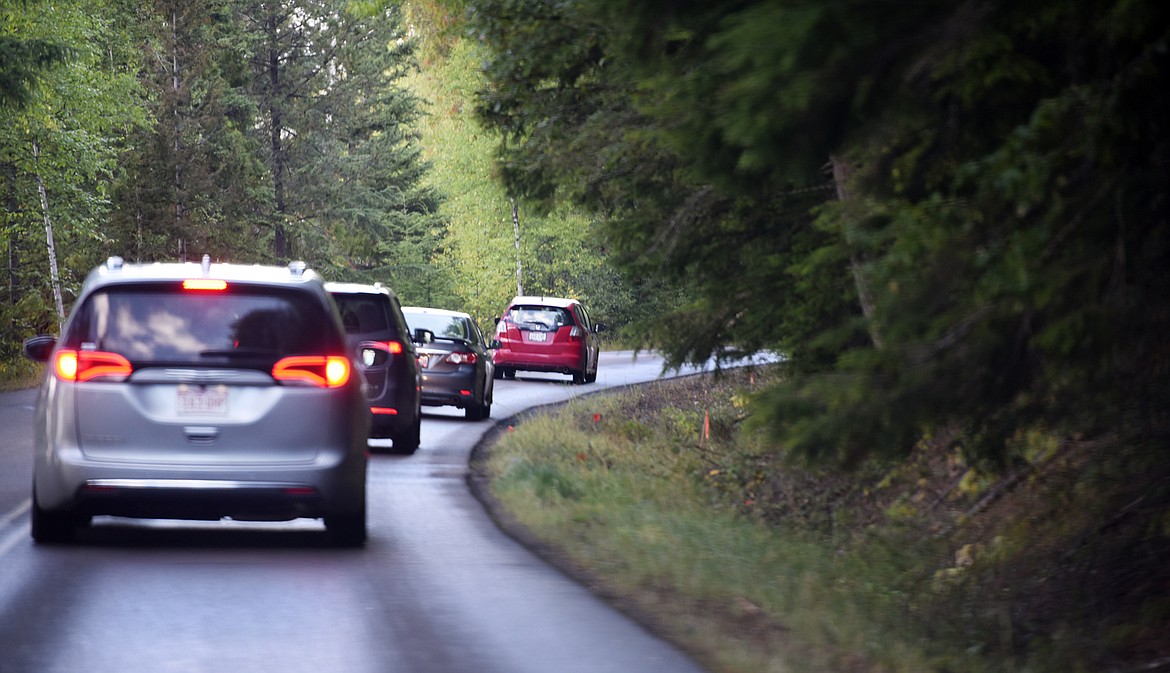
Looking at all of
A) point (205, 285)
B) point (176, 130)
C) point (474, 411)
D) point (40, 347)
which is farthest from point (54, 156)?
point (205, 285)

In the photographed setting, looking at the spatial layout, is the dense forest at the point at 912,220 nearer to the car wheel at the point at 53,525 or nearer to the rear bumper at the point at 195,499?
the rear bumper at the point at 195,499

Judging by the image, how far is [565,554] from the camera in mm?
10875

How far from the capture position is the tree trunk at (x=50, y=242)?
3738 cm

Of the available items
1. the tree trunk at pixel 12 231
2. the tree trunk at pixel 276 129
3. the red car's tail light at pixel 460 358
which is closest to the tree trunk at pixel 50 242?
the tree trunk at pixel 12 231

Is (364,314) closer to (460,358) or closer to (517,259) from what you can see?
(460,358)

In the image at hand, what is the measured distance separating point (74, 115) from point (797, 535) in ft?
99.8

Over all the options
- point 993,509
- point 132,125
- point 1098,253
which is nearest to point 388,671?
point 1098,253

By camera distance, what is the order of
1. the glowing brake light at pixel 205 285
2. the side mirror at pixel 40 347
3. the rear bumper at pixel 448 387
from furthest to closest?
the rear bumper at pixel 448 387, the side mirror at pixel 40 347, the glowing brake light at pixel 205 285

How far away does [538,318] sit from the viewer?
119ft

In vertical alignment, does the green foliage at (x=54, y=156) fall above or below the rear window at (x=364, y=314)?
above

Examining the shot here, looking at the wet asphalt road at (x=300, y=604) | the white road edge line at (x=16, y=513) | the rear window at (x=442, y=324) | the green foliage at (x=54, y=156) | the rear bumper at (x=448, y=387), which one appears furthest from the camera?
the green foliage at (x=54, y=156)

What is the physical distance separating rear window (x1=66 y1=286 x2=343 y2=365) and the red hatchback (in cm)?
2556

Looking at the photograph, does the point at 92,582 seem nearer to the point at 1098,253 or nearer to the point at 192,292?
the point at 192,292

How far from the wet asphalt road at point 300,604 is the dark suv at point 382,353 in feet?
17.1
